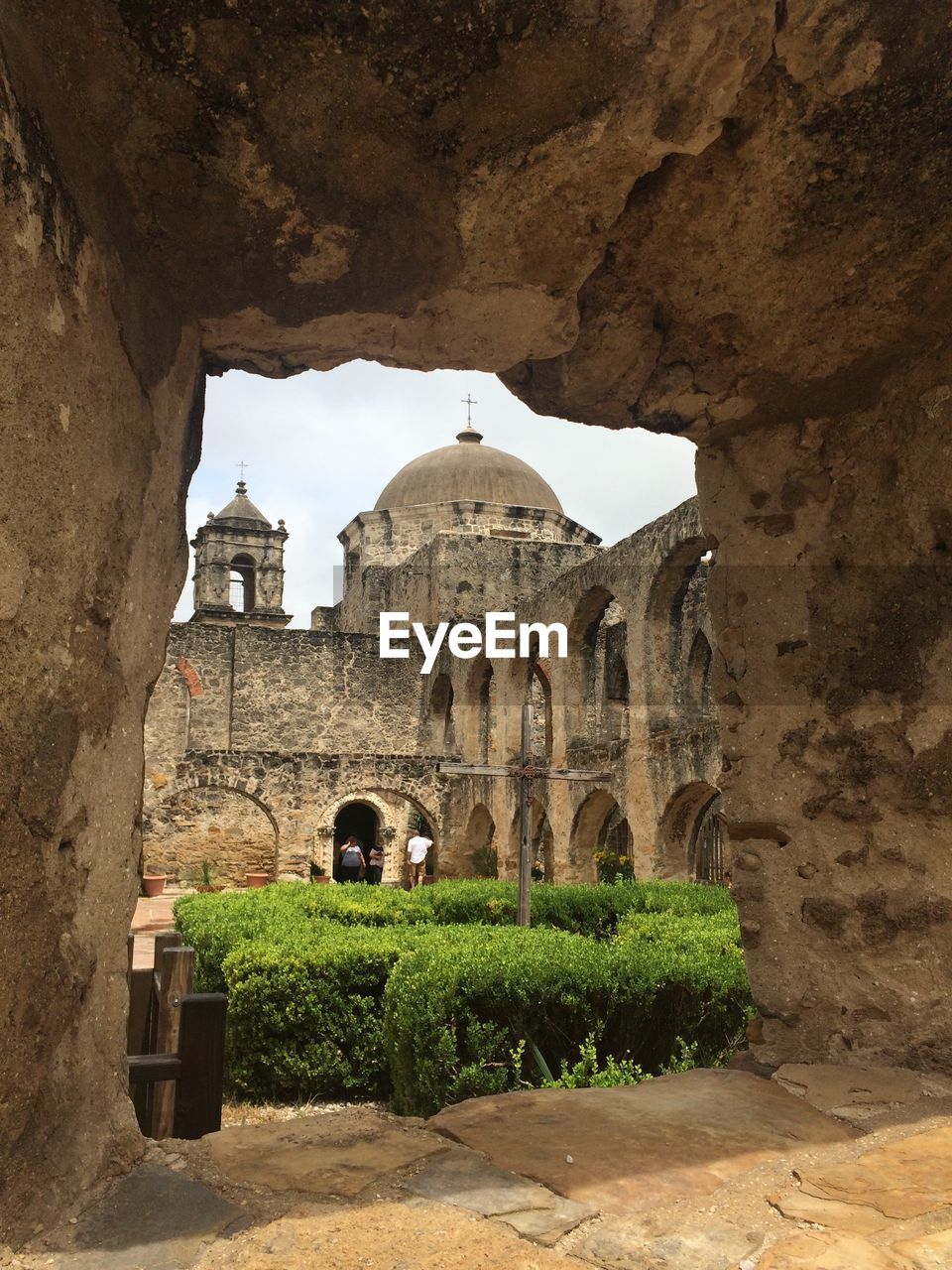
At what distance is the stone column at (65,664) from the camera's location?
1.51m

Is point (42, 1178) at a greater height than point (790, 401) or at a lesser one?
lesser

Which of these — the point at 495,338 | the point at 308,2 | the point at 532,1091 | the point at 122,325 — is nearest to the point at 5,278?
the point at 122,325

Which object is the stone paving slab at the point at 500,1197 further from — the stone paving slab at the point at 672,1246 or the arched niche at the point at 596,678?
the arched niche at the point at 596,678

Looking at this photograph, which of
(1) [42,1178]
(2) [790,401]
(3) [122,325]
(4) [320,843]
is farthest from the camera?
(4) [320,843]

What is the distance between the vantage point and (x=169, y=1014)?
11.6ft

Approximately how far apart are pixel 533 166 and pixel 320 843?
1689cm

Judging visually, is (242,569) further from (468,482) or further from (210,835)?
(210,835)

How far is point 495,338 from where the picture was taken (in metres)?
2.54

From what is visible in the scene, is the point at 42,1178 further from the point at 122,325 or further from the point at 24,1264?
the point at 122,325

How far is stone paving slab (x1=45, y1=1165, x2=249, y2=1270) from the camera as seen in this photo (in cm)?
150

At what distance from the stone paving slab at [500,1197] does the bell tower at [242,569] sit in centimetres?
2804

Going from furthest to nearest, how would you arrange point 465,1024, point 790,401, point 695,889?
point 695,889 < point 465,1024 < point 790,401

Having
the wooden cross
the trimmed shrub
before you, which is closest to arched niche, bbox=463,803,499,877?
the wooden cross

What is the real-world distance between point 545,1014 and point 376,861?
15.9m
